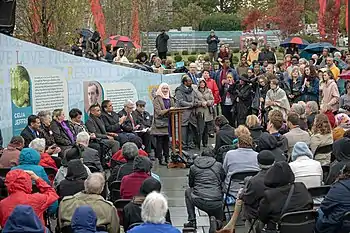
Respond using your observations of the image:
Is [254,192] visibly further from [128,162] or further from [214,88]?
[214,88]

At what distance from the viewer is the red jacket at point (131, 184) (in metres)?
8.40

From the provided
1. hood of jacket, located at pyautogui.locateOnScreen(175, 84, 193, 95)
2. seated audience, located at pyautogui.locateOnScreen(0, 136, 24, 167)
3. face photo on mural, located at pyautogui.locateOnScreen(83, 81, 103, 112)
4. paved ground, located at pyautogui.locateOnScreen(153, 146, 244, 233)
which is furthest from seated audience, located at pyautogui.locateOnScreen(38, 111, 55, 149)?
hood of jacket, located at pyautogui.locateOnScreen(175, 84, 193, 95)

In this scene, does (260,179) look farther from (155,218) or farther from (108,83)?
(108,83)

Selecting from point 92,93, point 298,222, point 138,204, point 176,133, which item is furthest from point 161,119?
point 298,222

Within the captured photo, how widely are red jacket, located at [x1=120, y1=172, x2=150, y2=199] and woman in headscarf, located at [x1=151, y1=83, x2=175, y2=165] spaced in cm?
609

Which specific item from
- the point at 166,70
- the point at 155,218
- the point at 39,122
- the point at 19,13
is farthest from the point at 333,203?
the point at 166,70

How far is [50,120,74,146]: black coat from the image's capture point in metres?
12.8

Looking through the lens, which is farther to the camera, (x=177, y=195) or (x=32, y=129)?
(x=177, y=195)

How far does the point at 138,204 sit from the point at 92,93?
9106 mm

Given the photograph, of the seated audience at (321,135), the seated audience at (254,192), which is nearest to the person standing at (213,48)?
the seated audience at (321,135)

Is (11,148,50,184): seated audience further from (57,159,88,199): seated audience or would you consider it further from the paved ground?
the paved ground

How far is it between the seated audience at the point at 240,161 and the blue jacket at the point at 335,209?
221cm

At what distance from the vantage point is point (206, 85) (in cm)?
1706

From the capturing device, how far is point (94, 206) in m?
7.18
